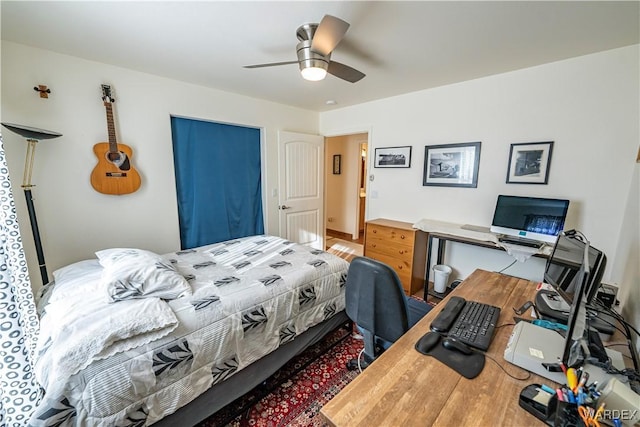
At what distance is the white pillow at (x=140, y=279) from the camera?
1.40 metres

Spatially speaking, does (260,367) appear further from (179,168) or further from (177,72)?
(177,72)

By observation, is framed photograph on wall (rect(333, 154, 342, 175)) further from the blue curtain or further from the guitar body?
the guitar body

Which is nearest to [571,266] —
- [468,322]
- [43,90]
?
[468,322]

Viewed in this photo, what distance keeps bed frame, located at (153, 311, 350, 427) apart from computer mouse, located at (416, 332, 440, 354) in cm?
106

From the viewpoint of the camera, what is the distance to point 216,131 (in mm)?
3043

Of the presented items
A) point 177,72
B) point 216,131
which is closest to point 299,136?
point 216,131

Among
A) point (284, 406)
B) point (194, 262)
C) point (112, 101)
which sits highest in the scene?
point (112, 101)

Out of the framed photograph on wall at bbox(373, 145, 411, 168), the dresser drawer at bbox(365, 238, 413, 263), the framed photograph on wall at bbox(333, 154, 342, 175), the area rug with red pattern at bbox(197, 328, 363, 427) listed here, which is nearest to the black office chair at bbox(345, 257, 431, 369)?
the area rug with red pattern at bbox(197, 328, 363, 427)

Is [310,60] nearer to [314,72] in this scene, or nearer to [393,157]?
[314,72]

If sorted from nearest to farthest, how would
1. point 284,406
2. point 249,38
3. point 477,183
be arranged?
point 284,406, point 249,38, point 477,183

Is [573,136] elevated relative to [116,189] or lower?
elevated

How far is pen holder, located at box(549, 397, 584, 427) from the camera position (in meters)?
0.62

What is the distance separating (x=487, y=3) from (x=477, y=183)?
1.73 metres

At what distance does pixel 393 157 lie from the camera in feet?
10.9
